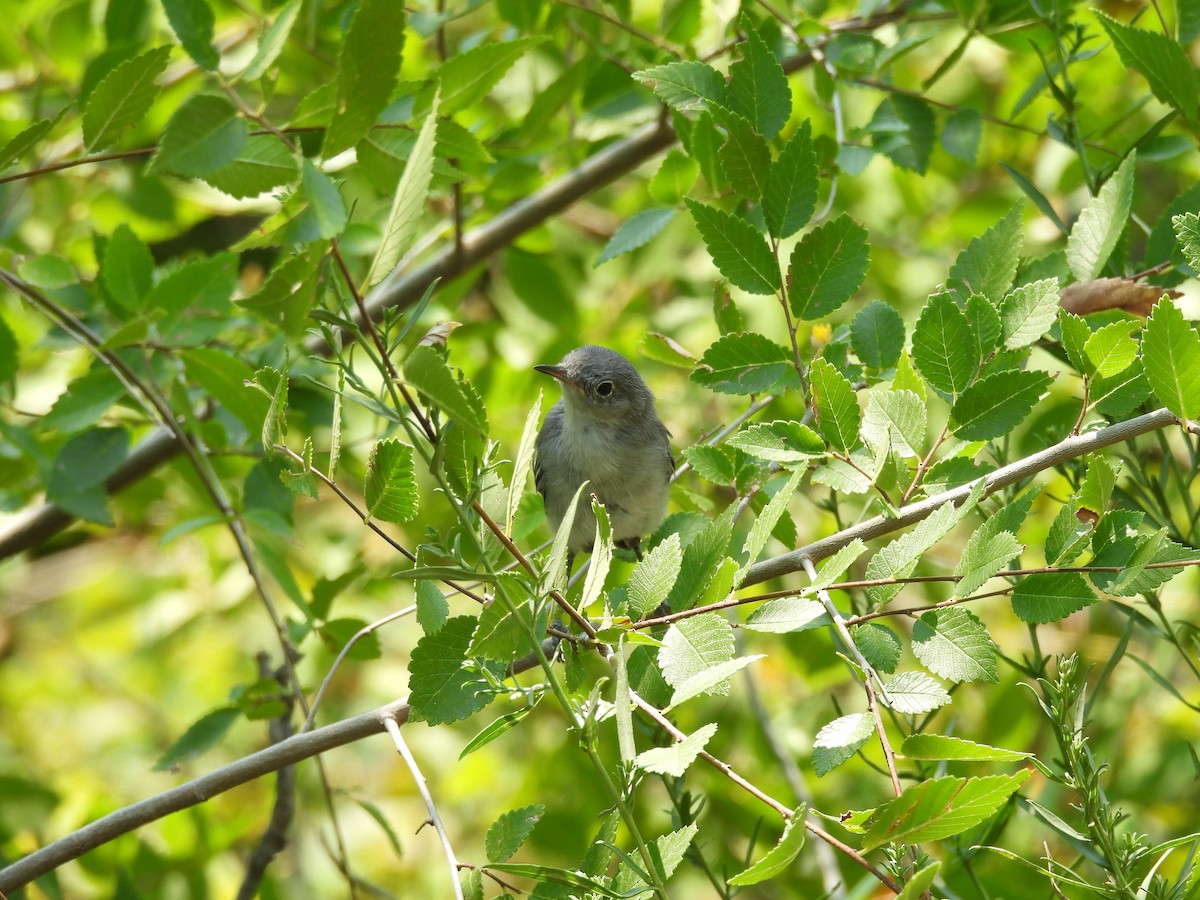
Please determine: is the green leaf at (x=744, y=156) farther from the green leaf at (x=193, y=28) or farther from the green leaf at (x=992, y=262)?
the green leaf at (x=193, y=28)

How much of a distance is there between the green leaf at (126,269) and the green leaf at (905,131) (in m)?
1.86

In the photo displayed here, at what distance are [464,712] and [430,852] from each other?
3904 millimetres

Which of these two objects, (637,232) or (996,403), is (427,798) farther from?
(637,232)

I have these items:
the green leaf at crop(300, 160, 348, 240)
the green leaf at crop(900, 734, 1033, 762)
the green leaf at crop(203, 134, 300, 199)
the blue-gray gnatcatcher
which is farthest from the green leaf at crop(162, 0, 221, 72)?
the blue-gray gnatcatcher

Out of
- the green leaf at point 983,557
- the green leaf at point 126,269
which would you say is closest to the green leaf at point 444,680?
the green leaf at point 983,557

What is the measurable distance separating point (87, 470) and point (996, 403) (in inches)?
91.3

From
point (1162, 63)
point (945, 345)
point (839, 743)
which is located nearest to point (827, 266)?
point (945, 345)

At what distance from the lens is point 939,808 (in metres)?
1.31

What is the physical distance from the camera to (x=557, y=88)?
10.2 ft

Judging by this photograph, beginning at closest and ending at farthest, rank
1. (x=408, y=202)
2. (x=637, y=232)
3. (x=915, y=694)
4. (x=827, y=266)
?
1. (x=408, y=202)
2. (x=915, y=694)
3. (x=827, y=266)
4. (x=637, y=232)

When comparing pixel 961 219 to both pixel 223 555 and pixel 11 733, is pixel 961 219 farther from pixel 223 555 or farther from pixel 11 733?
pixel 11 733

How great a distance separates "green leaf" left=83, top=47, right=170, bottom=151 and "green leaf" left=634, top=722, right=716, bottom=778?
144 centimetres

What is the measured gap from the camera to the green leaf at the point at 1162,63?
2.12 meters

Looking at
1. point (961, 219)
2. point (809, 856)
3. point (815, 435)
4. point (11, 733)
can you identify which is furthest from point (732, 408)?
point (11, 733)
